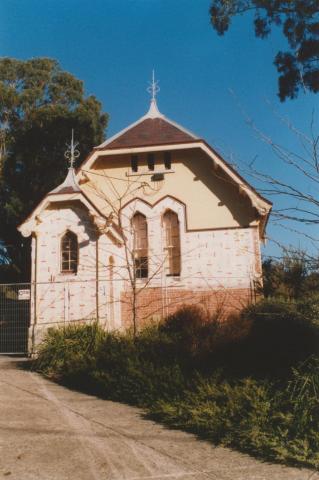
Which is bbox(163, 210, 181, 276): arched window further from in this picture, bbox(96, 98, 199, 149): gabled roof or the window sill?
bbox(96, 98, 199, 149): gabled roof

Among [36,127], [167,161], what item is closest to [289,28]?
[167,161]

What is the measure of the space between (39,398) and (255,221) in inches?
402

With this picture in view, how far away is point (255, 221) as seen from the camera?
15.9 meters

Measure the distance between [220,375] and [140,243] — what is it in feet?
32.6

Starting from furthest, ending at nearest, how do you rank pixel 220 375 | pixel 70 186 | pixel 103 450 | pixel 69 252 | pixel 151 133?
pixel 151 133 < pixel 70 186 < pixel 69 252 < pixel 220 375 < pixel 103 450

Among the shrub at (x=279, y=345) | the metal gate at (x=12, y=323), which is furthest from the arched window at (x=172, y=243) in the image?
the shrub at (x=279, y=345)

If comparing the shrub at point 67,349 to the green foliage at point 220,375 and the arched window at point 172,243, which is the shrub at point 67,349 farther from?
the arched window at point 172,243

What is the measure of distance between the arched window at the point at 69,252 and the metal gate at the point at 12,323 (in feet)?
5.50

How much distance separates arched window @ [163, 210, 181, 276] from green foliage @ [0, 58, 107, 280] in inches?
437

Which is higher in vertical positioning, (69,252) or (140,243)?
(140,243)

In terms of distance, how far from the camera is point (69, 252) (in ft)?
48.1

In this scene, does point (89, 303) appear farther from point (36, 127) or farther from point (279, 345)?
point (36, 127)

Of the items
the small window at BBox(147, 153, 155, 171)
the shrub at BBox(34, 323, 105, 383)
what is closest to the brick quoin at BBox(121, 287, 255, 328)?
the shrub at BBox(34, 323, 105, 383)

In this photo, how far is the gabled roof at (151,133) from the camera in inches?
670
